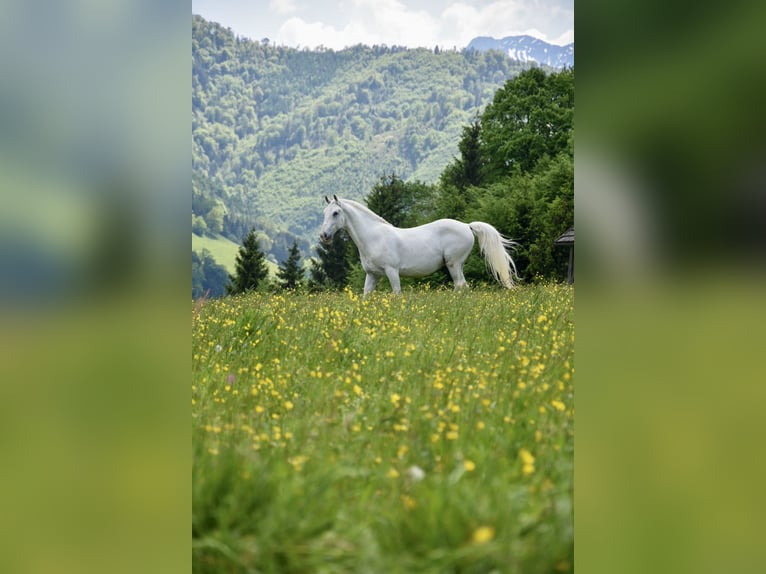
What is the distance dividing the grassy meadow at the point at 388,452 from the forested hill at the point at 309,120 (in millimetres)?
52701

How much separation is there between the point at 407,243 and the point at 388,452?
7.36m

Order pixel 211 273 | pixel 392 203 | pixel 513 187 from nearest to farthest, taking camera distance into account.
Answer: pixel 513 187, pixel 392 203, pixel 211 273

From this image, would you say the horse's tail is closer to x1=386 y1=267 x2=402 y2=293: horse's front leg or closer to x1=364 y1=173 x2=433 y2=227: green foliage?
x1=386 y1=267 x2=402 y2=293: horse's front leg

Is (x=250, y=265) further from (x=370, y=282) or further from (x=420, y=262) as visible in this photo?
(x=370, y=282)

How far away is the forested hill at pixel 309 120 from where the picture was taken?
58594 millimetres

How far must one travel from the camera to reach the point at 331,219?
28.7 ft

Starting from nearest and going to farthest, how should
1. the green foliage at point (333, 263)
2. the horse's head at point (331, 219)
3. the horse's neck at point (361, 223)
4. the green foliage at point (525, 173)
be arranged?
1. the horse's head at point (331, 219)
2. the horse's neck at point (361, 223)
3. the green foliage at point (525, 173)
4. the green foliage at point (333, 263)

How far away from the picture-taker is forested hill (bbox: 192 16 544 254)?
58.6 meters

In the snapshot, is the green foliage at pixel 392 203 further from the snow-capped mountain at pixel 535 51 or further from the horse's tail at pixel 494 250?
the horse's tail at pixel 494 250

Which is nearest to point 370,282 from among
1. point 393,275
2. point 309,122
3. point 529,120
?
point 393,275

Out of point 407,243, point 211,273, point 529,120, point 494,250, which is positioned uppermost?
point 529,120

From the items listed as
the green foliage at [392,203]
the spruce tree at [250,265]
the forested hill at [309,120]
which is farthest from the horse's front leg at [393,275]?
the forested hill at [309,120]
